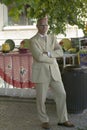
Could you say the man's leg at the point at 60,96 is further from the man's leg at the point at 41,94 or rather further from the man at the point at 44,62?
the man's leg at the point at 41,94

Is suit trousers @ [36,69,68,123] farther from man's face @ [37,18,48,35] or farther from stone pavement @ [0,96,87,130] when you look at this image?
man's face @ [37,18,48,35]

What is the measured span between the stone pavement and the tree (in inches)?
63.8

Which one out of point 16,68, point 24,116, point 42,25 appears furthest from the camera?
point 16,68

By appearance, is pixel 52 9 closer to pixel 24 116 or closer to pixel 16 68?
pixel 24 116

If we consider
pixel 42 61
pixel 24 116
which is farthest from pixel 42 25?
pixel 24 116

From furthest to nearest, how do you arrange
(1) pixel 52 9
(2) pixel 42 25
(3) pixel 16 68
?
(3) pixel 16 68
(1) pixel 52 9
(2) pixel 42 25

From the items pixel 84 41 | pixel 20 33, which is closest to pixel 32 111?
pixel 84 41

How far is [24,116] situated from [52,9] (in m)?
2.04

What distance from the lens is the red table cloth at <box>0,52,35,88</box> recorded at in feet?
23.2

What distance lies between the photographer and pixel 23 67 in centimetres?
714

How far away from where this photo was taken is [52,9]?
16.3 ft

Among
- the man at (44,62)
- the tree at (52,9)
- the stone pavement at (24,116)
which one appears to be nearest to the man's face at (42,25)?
the man at (44,62)

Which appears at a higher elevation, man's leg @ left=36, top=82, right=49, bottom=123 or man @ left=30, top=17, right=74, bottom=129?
man @ left=30, top=17, right=74, bottom=129

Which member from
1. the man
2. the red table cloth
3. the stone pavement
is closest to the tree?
the man
